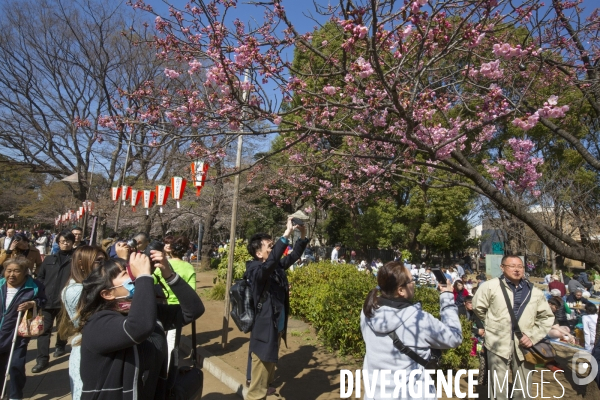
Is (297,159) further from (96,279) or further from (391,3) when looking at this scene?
(96,279)

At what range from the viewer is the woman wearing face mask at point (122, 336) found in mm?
1751

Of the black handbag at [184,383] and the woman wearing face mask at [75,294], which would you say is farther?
the woman wearing face mask at [75,294]

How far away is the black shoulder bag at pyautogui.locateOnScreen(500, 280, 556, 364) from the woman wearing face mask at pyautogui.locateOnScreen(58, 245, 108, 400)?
11.1 feet

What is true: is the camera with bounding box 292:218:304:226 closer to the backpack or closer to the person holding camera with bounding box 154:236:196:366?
the backpack

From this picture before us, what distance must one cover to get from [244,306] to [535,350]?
8.51 feet

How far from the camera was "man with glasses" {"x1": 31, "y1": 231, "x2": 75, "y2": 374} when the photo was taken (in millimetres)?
4973

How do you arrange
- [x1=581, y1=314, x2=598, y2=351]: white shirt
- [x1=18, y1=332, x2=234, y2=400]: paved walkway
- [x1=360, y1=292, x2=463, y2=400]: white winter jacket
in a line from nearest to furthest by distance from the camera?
[x1=360, y1=292, x2=463, y2=400]: white winter jacket → [x1=18, y1=332, x2=234, y2=400]: paved walkway → [x1=581, y1=314, x2=598, y2=351]: white shirt

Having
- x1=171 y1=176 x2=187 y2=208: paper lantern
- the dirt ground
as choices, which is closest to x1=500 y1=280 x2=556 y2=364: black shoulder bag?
the dirt ground

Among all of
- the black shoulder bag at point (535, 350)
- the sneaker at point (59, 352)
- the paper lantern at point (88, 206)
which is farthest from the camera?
the paper lantern at point (88, 206)

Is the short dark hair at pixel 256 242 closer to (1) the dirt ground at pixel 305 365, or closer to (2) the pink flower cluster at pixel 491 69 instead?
(1) the dirt ground at pixel 305 365

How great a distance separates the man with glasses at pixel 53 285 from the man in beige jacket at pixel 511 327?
5.05 metres

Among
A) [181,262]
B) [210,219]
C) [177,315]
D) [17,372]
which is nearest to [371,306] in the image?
[177,315]

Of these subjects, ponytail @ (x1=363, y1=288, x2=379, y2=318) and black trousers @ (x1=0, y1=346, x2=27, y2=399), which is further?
black trousers @ (x1=0, y1=346, x2=27, y2=399)

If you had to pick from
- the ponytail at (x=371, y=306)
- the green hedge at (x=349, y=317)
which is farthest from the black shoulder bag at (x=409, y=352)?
the green hedge at (x=349, y=317)
